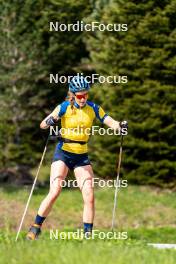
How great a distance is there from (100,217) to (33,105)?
768 cm

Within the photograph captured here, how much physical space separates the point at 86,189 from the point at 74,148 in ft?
2.00

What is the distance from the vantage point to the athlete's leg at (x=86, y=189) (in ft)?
33.3

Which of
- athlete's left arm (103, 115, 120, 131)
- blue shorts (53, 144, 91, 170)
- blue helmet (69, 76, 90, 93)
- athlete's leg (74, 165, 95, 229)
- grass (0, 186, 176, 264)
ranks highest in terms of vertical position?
blue helmet (69, 76, 90, 93)

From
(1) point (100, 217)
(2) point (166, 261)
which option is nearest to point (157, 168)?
(1) point (100, 217)

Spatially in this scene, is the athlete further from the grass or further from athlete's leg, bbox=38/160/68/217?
the grass

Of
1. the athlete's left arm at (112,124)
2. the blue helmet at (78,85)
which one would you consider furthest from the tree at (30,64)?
the blue helmet at (78,85)

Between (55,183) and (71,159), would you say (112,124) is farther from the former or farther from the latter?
(55,183)

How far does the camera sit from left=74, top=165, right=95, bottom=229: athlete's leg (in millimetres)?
10156

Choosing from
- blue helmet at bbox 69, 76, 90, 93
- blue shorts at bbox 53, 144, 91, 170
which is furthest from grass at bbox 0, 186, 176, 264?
blue helmet at bbox 69, 76, 90, 93

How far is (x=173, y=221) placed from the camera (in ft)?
70.4

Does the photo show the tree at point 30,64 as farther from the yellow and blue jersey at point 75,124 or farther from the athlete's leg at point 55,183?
the athlete's leg at point 55,183

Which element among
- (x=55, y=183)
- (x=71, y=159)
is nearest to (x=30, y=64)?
(x=71, y=159)

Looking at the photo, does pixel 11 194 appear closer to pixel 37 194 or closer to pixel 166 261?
pixel 37 194

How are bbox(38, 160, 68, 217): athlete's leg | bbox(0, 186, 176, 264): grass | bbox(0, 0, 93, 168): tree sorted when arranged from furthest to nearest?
bbox(0, 0, 93, 168): tree < bbox(0, 186, 176, 264): grass < bbox(38, 160, 68, 217): athlete's leg
